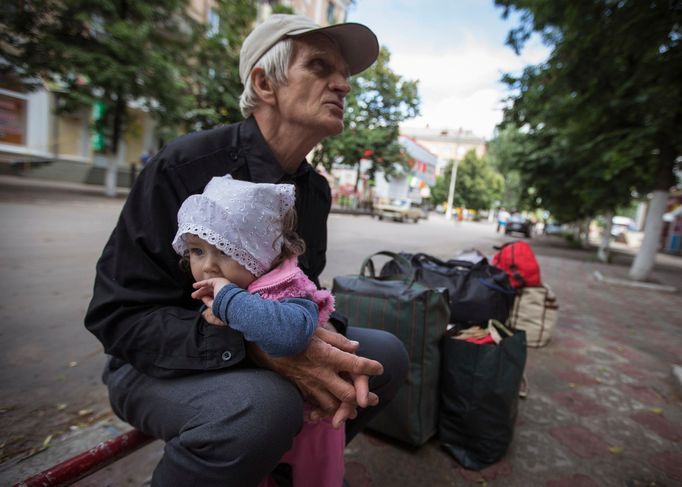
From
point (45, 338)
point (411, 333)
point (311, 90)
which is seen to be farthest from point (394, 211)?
point (311, 90)

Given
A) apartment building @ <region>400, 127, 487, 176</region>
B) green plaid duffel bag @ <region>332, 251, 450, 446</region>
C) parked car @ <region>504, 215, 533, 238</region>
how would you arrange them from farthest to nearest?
apartment building @ <region>400, 127, 487, 176</region>, parked car @ <region>504, 215, 533, 238</region>, green plaid duffel bag @ <region>332, 251, 450, 446</region>

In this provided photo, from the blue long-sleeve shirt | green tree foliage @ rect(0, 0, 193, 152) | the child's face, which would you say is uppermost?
green tree foliage @ rect(0, 0, 193, 152)

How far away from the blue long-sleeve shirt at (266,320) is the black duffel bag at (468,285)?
1.59 m

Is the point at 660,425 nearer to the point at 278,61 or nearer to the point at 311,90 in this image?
the point at 311,90

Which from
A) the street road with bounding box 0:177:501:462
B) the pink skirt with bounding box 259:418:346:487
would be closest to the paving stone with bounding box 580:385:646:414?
the street road with bounding box 0:177:501:462

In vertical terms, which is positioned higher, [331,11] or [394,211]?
[331,11]

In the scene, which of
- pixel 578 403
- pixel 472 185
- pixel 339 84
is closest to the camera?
pixel 339 84

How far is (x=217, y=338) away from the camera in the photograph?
3.41ft

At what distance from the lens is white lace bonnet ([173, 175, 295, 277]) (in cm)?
103

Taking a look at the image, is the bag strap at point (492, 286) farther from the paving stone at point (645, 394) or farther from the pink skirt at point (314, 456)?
the pink skirt at point (314, 456)

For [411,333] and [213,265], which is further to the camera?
[411,333]

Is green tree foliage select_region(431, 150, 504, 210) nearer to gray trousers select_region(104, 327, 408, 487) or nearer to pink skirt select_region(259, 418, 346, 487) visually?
pink skirt select_region(259, 418, 346, 487)

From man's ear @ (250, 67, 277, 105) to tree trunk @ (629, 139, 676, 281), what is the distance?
868 centimetres

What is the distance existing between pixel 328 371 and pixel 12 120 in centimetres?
2160
